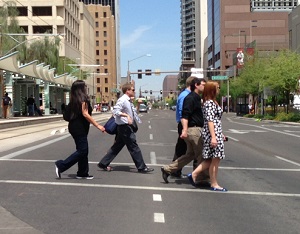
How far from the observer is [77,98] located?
8.67m

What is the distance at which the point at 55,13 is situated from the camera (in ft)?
260

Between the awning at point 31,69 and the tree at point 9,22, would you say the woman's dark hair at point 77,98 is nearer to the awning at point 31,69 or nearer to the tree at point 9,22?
the awning at point 31,69

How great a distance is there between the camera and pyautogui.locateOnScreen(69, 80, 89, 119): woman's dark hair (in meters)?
8.65

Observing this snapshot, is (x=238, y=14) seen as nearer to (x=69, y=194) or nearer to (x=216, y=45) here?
(x=216, y=45)

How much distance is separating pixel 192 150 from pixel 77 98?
2.21m

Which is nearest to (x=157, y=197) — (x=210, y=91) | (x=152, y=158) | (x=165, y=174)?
(x=165, y=174)

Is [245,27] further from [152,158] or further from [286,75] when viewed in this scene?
[152,158]

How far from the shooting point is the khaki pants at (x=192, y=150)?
8133mm

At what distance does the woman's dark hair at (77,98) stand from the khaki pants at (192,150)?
72.9 inches

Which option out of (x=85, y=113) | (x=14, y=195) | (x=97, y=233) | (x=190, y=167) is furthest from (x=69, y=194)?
(x=190, y=167)

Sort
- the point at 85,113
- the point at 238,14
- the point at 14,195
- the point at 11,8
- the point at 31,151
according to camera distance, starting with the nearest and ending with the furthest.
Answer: the point at 14,195 < the point at 85,113 < the point at 31,151 < the point at 11,8 < the point at 238,14

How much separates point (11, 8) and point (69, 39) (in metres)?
32.8

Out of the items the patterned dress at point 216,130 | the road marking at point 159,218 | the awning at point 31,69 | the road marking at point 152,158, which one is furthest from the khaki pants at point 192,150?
the awning at point 31,69

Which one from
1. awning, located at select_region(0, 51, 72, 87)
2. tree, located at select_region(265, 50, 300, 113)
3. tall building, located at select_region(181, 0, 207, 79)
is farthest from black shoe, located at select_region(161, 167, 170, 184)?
tall building, located at select_region(181, 0, 207, 79)
